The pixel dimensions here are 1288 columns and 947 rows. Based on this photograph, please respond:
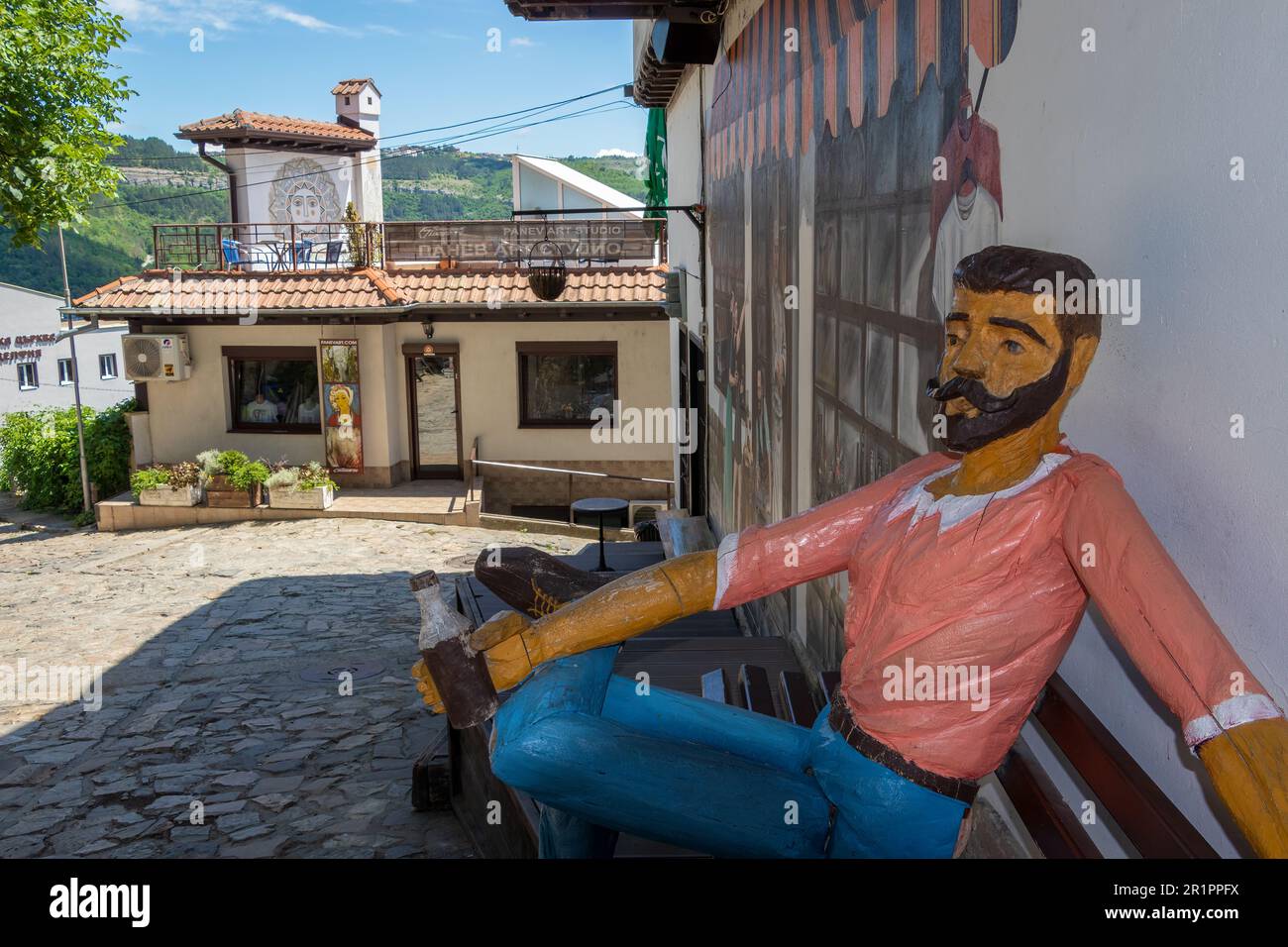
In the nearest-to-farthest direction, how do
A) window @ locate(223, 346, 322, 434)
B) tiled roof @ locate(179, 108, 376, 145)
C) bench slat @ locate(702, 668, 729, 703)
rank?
bench slat @ locate(702, 668, 729, 703) < window @ locate(223, 346, 322, 434) < tiled roof @ locate(179, 108, 376, 145)

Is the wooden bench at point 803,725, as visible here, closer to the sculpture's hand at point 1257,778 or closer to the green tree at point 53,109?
the sculpture's hand at point 1257,778

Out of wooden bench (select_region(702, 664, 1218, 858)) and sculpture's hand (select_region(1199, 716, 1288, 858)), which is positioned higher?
sculpture's hand (select_region(1199, 716, 1288, 858))

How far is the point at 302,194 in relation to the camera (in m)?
29.0

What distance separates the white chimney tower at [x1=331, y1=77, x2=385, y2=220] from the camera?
30.5 meters

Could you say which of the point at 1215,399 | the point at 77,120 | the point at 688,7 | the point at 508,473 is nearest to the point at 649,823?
the point at 1215,399

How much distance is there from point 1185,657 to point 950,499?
1.78 ft

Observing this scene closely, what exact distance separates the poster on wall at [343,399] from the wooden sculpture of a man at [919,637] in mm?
15813

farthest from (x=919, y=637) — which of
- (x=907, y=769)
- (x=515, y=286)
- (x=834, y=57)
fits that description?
(x=515, y=286)

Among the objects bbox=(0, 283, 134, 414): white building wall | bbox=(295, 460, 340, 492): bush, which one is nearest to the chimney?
bbox=(0, 283, 134, 414): white building wall

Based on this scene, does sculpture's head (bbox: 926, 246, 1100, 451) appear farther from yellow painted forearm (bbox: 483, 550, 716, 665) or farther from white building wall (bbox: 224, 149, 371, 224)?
white building wall (bbox: 224, 149, 371, 224)

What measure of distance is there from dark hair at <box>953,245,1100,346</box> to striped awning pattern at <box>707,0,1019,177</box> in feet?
2.72

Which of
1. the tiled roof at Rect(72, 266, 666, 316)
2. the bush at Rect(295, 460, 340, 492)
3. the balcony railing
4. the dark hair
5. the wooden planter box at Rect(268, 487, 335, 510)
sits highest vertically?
the balcony railing

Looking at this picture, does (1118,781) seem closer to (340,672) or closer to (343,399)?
(340,672)

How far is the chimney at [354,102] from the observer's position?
30.5m
